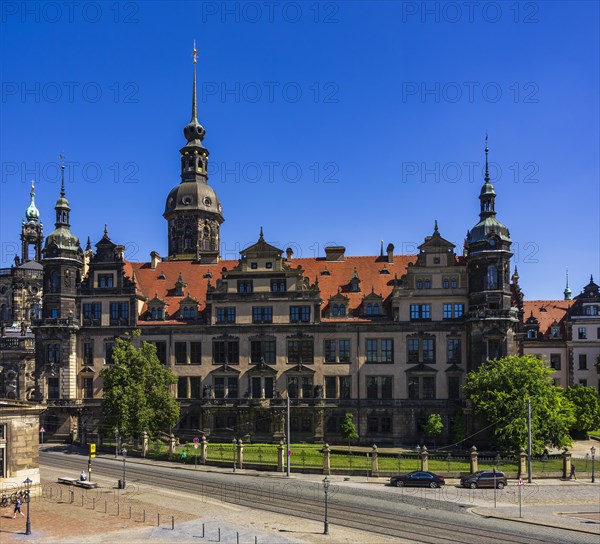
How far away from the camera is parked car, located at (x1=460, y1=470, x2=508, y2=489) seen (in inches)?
1946

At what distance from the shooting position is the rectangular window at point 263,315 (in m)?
70.6

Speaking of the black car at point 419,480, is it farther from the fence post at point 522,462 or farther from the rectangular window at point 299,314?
the rectangular window at point 299,314

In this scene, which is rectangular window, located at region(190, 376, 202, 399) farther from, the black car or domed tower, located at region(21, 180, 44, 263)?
domed tower, located at region(21, 180, 44, 263)

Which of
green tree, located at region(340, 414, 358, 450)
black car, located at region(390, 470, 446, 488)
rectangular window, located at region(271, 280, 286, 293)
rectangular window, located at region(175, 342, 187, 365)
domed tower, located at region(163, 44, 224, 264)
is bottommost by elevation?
black car, located at region(390, 470, 446, 488)

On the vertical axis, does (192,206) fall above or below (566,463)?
above

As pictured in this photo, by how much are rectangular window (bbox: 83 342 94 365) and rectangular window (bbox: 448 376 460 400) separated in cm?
3856

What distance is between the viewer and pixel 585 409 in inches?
3034

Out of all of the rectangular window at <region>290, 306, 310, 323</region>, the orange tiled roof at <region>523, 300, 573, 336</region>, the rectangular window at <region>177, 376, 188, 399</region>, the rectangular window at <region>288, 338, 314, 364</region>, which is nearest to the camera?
the rectangular window at <region>288, 338, 314, 364</region>

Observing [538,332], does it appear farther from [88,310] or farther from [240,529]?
[240,529]

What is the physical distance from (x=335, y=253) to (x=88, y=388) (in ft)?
103

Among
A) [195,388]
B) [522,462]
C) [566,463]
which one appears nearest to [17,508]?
[195,388]

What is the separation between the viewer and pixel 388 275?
7312cm

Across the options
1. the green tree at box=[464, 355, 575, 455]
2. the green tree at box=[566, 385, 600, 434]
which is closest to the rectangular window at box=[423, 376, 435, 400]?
the green tree at box=[464, 355, 575, 455]

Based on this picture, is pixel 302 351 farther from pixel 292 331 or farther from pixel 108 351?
pixel 108 351
